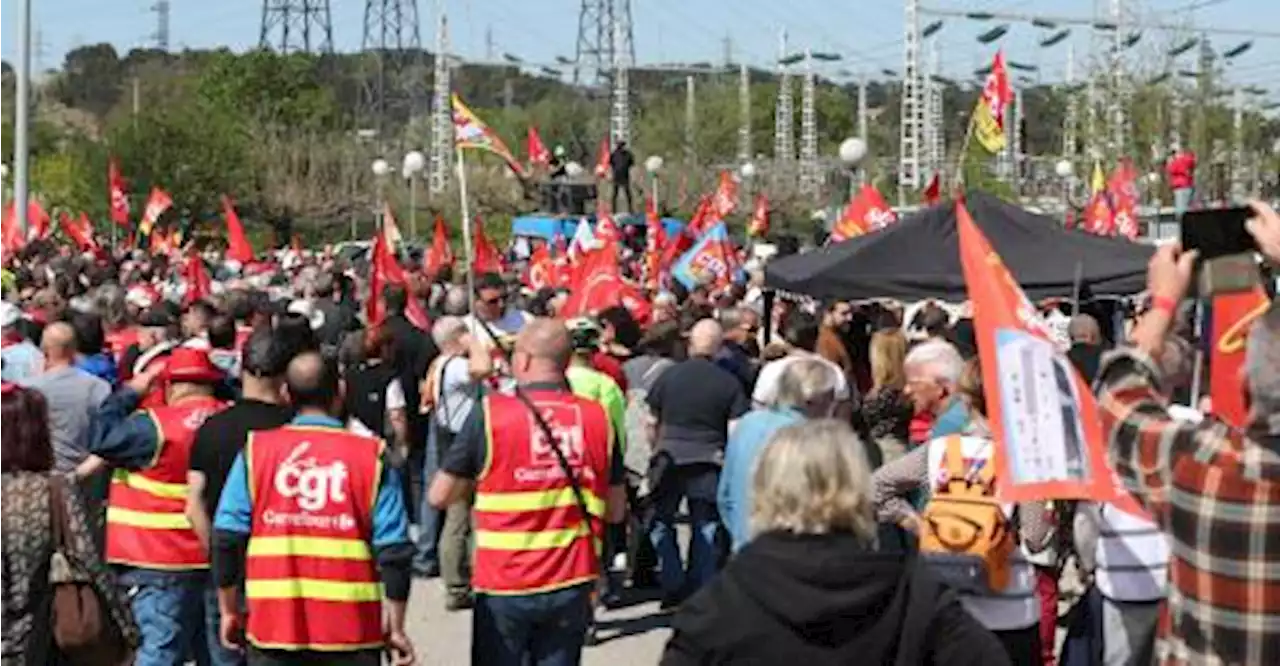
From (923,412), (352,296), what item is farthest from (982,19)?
(923,412)

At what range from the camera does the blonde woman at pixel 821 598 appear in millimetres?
4004

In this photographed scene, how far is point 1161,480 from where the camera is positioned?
429 centimetres

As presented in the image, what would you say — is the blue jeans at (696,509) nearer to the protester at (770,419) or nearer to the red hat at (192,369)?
the protester at (770,419)

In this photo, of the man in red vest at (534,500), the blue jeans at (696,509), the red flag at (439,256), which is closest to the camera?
the man in red vest at (534,500)

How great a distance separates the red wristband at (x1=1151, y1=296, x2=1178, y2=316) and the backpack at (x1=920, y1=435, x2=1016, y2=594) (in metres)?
2.16

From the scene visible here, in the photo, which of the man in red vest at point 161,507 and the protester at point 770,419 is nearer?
the protester at point 770,419

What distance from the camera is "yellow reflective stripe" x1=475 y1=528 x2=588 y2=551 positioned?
759 cm

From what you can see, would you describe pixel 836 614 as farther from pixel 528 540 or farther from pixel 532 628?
pixel 532 628

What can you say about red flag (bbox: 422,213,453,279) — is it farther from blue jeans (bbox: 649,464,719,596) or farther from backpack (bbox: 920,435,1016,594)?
backpack (bbox: 920,435,1016,594)

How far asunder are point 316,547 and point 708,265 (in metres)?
14.2

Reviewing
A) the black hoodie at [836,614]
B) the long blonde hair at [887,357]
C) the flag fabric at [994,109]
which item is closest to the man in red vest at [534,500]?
the black hoodie at [836,614]

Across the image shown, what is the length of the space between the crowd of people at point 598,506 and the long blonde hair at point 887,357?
0.63 meters

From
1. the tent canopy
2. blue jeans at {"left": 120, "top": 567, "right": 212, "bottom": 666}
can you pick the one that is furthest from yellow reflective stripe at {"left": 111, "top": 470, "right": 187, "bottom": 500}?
the tent canopy

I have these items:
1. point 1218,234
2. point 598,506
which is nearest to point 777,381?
point 598,506
